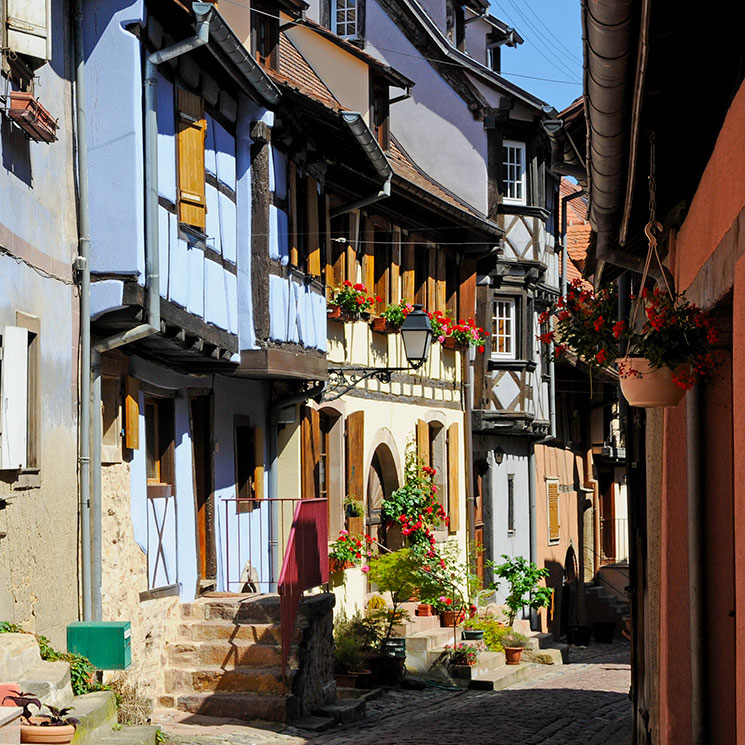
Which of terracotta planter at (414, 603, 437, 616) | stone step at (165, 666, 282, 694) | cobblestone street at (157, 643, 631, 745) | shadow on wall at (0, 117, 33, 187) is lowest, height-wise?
cobblestone street at (157, 643, 631, 745)

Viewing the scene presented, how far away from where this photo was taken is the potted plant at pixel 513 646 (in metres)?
20.2

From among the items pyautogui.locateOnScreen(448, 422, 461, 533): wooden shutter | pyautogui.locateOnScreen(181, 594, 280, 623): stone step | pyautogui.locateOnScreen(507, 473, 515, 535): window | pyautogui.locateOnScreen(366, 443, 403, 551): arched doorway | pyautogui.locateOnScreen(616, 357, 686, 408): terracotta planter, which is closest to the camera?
pyautogui.locateOnScreen(616, 357, 686, 408): terracotta planter

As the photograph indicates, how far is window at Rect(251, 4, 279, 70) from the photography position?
15.6m

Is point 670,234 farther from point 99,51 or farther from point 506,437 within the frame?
point 506,437

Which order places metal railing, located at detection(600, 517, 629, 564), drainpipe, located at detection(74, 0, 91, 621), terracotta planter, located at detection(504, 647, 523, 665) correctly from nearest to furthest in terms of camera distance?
drainpipe, located at detection(74, 0, 91, 621), terracotta planter, located at detection(504, 647, 523, 665), metal railing, located at detection(600, 517, 629, 564)

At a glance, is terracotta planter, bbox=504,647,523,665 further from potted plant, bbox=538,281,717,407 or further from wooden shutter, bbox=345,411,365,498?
potted plant, bbox=538,281,717,407

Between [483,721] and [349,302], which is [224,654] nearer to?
[483,721]

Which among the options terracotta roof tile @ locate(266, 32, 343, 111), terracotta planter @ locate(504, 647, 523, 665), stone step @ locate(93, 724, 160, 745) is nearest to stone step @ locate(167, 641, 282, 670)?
stone step @ locate(93, 724, 160, 745)

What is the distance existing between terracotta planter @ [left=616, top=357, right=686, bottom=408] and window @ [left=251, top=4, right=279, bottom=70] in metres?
9.97

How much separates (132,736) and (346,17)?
17540 mm

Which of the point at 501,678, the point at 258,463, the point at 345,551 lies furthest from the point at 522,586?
the point at 258,463

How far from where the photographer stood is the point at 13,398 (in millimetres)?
8516

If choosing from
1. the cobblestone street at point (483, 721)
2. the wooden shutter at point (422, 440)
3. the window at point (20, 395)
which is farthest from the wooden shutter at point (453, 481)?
the window at point (20, 395)

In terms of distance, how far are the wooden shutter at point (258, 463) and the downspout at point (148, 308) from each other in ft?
16.4
